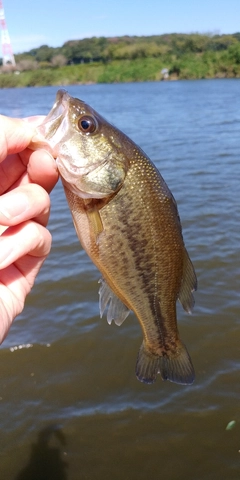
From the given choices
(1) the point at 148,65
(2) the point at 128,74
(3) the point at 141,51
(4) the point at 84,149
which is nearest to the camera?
(4) the point at 84,149

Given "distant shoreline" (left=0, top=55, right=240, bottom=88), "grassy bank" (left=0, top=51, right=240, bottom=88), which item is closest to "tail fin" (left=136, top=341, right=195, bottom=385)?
"distant shoreline" (left=0, top=55, right=240, bottom=88)

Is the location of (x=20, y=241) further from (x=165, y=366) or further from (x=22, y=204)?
(x=165, y=366)

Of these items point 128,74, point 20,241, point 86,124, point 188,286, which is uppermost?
point 86,124

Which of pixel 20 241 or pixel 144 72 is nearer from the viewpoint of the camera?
pixel 20 241

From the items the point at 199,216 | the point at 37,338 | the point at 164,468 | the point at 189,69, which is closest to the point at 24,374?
the point at 37,338

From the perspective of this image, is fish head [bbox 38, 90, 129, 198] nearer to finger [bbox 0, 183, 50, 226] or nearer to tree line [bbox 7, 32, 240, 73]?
finger [bbox 0, 183, 50, 226]

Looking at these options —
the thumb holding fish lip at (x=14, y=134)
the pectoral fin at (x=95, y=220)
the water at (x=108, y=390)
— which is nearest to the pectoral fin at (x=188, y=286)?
the pectoral fin at (x=95, y=220)

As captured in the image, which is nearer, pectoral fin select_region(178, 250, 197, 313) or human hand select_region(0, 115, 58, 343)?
human hand select_region(0, 115, 58, 343)

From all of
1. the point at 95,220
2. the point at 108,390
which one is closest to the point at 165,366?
the point at 95,220
